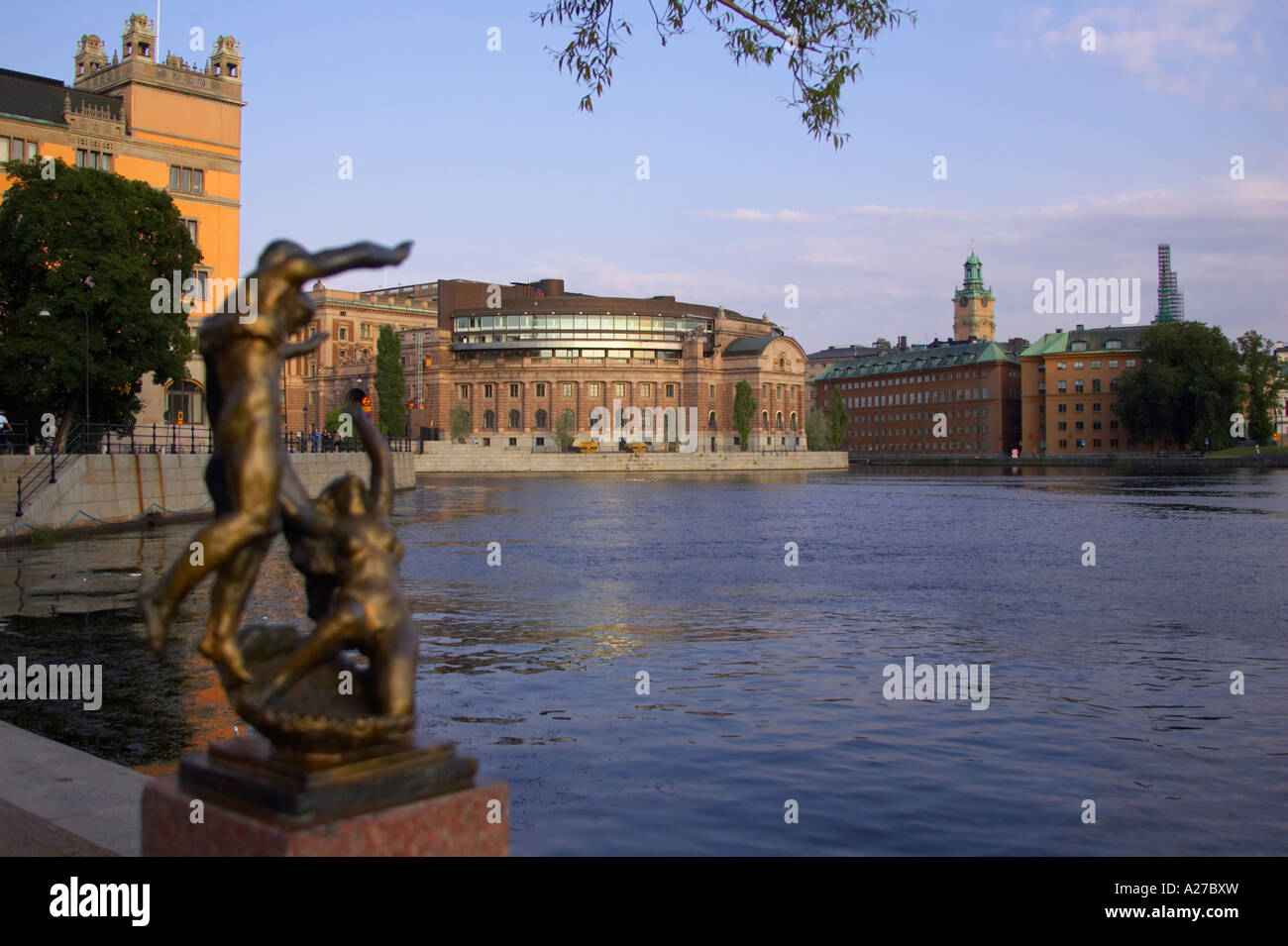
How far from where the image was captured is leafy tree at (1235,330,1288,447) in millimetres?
129000

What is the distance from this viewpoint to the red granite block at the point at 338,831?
4156mm

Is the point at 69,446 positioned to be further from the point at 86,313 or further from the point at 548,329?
the point at 548,329

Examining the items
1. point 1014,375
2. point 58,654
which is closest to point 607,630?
point 58,654

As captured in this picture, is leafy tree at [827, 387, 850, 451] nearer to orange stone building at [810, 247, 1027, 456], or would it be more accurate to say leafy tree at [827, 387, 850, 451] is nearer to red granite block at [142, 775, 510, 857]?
orange stone building at [810, 247, 1027, 456]

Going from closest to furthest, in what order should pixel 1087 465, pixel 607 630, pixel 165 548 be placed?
pixel 607 630 < pixel 165 548 < pixel 1087 465

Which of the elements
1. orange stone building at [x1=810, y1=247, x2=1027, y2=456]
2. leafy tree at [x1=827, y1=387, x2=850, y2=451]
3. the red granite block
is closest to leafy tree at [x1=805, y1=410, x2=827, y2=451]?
leafy tree at [x1=827, y1=387, x2=850, y2=451]

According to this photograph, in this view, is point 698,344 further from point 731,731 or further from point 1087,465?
point 731,731

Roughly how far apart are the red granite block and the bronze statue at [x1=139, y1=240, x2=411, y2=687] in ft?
1.84

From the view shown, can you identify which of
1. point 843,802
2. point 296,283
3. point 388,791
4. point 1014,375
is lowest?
point 843,802

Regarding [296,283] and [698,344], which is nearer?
[296,283]

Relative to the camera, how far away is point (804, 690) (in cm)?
1335

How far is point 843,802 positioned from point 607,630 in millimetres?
9134

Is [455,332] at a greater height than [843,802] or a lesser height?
greater

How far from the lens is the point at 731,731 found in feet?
37.1
